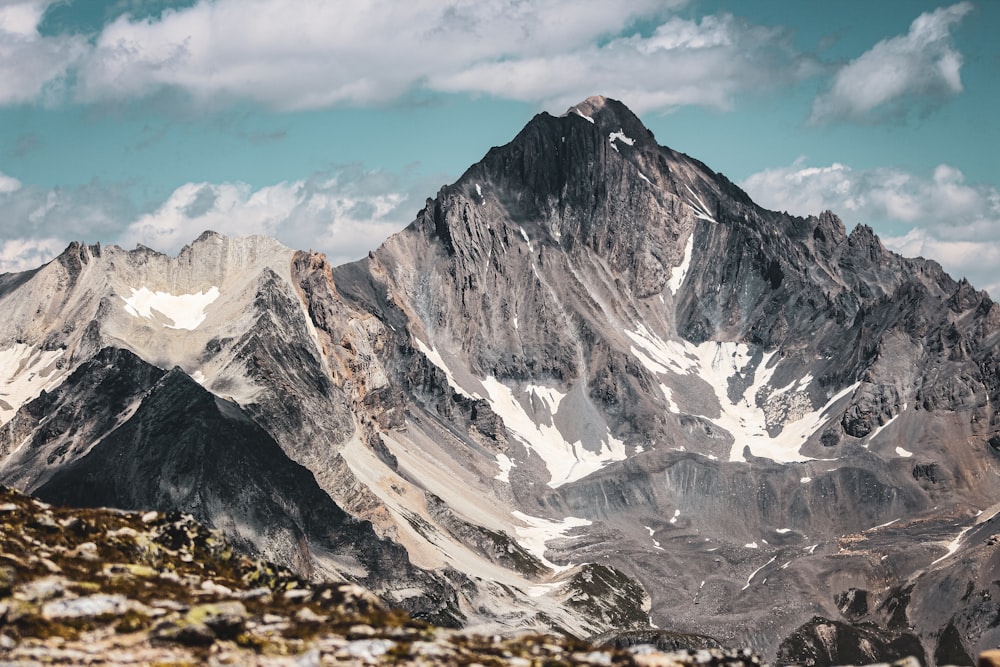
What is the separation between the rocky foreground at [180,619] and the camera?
3606cm

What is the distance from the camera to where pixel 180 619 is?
37.5 m

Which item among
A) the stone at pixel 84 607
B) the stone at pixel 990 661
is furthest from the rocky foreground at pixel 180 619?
the stone at pixel 990 661

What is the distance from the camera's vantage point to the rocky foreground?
36062 mm

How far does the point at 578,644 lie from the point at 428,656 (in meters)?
4.96

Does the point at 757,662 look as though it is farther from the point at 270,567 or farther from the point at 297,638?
the point at 270,567

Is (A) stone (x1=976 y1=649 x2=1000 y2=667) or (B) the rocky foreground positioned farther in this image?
(B) the rocky foreground

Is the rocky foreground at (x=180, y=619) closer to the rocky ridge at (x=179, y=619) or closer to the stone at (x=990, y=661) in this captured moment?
the rocky ridge at (x=179, y=619)

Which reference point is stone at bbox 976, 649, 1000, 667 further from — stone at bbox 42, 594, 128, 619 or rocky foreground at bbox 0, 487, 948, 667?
stone at bbox 42, 594, 128, 619

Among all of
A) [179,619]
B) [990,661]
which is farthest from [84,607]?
[990,661]

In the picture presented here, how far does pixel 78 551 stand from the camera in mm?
42688

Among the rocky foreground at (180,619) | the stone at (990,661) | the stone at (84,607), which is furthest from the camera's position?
the stone at (84,607)

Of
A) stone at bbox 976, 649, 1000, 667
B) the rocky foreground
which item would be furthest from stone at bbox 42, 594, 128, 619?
stone at bbox 976, 649, 1000, 667

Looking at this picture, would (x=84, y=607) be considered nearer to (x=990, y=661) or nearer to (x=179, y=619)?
(x=179, y=619)

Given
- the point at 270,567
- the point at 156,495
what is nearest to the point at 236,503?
the point at 156,495
